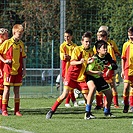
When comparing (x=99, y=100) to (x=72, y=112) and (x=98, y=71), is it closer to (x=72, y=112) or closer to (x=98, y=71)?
(x=72, y=112)

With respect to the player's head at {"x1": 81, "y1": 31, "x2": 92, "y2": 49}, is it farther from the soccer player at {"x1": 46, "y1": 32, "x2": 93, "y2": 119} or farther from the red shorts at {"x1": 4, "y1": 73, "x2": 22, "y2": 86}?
the red shorts at {"x1": 4, "y1": 73, "x2": 22, "y2": 86}

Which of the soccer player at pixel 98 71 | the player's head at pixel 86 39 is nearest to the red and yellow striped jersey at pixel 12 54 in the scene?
the player's head at pixel 86 39

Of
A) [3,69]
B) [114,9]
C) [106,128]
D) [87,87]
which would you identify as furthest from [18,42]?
[114,9]

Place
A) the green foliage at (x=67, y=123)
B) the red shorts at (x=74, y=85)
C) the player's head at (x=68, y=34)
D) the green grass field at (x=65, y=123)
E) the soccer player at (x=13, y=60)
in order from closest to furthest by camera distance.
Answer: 1. the green grass field at (x=65, y=123)
2. the green foliage at (x=67, y=123)
3. the red shorts at (x=74, y=85)
4. the soccer player at (x=13, y=60)
5. the player's head at (x=68, y=34)

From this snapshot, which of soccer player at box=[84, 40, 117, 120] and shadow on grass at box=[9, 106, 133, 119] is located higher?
soccer player at box=[84, 40, 117, 120]

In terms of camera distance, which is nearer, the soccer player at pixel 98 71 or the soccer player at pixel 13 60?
the soccer player at pixel 98 71

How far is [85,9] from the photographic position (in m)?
21.4

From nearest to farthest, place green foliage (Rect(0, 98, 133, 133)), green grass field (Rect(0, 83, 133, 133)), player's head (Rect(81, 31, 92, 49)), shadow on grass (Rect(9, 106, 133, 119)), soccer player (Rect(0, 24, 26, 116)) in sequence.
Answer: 1. green grass field (Rect(0, 83, 133, 133))
2. green foliage (Rect(0, 98, 133, 133))
3. player's head (Rect(81, 31, 92, 49))
4. shadow on grass (Rect(9, 106, 133, 119))
5. soccer player (Rect(0, 24, 26, 116))

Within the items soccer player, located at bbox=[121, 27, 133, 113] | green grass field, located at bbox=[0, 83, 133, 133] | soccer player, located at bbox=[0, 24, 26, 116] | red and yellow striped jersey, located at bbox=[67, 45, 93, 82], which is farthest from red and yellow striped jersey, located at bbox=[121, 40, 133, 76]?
soccer player, located at bbox=[0, 24, 26, 116]

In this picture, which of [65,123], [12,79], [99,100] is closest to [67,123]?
[65,123]

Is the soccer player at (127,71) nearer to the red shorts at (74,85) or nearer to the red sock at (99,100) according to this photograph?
the red sock at (99,100)

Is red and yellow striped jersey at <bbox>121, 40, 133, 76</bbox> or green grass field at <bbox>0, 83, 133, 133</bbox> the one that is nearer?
green grass field at <bbox>0, 83, 133, 133</bbox>

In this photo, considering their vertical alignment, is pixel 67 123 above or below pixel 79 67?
below

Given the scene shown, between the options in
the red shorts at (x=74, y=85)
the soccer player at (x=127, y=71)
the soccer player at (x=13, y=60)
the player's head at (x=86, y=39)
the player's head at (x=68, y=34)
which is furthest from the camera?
the player's head at (x=68, y=34)
